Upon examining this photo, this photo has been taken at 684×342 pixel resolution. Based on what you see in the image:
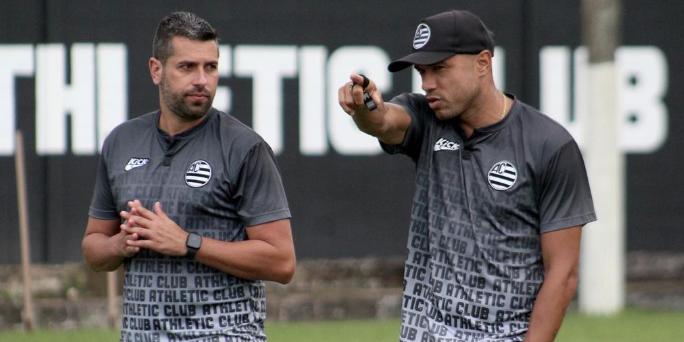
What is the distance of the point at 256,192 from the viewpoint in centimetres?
500

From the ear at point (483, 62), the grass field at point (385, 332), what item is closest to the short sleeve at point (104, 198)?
the ear at point (483, 62)

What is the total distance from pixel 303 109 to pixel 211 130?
20.2 feet

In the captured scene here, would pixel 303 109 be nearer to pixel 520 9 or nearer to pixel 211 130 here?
pixel 520 9

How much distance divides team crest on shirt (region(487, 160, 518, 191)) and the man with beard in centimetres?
71

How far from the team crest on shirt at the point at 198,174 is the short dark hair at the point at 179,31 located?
402 mm

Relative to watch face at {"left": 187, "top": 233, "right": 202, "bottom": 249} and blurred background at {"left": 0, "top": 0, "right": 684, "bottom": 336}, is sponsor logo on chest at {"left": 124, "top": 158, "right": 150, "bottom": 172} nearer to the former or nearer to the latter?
watch face at {"left": 187, "top": 233, "right": 202, "bottom": 249}

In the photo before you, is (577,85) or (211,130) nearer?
(211,130)

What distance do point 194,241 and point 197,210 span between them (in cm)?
14

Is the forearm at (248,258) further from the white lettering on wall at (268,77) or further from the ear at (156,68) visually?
the white lettering on wall at (268,77)

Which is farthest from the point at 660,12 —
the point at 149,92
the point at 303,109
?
the point at 149,92

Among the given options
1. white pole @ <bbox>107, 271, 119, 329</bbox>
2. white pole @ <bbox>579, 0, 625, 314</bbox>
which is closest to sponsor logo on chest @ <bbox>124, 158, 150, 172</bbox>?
white pole @ <bbox>107, 271, 119, 329</bbox>

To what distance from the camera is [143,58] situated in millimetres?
10953

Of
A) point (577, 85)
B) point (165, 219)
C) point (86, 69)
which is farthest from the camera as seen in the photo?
point (577, 85)

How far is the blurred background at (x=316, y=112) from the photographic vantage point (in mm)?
10859
